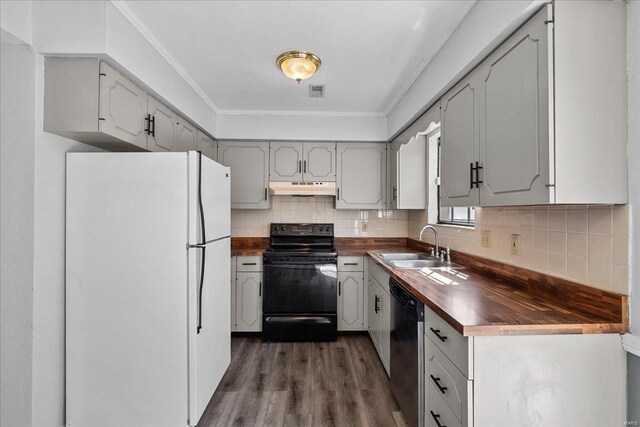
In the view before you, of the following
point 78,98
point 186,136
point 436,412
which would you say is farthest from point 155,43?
point 436,412

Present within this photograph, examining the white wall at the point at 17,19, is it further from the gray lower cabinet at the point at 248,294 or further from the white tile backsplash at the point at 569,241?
the white tile backsplash at the point at 569,241

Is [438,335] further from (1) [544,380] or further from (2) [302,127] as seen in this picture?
(2) [302,127]

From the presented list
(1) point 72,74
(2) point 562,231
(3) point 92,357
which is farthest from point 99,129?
(2) point 562,231

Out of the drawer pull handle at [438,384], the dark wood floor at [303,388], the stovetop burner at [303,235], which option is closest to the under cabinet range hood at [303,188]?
the stovetop burner at [303,235]

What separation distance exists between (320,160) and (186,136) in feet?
4.62

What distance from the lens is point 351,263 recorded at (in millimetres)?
3215

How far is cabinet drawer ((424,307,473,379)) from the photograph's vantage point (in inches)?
44.2

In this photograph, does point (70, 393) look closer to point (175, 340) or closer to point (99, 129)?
point (175, 340)

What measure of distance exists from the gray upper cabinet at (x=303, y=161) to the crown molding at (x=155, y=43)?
95 cm

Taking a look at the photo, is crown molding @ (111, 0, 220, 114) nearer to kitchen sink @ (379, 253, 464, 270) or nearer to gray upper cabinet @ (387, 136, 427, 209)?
gray upper cabinet @ (387, 136, 427, 209)

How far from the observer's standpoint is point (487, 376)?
1110 mm

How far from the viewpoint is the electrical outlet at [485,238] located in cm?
199

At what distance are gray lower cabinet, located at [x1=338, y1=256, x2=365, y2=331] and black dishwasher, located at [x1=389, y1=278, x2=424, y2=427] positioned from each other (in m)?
1.12

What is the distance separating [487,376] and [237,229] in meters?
3.05
